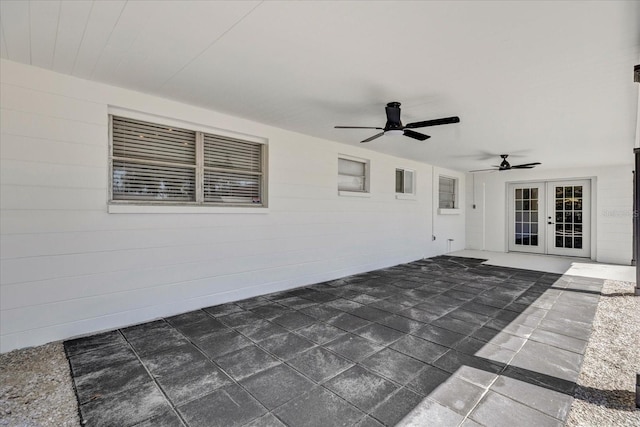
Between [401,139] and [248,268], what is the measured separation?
3185mm

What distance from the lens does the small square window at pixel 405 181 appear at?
23.6ft

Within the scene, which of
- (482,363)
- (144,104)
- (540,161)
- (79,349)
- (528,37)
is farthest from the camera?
(540,161)

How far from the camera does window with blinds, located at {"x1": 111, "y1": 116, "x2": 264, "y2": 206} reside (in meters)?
3.39

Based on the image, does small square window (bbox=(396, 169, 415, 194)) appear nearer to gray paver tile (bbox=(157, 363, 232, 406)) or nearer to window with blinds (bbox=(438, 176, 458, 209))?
window with blinds (bbox=(438, 176, 458, 209))

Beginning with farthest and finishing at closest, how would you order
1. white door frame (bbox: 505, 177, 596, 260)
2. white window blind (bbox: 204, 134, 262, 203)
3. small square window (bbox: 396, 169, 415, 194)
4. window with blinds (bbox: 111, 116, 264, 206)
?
white door frame (bbox: 505, 177, 596, 260) < small square window (bbox: 396, 169, 415, 194) < white window blind (bbox: 204, 134, 262, 203) < window with blinds (bbox: 111, 116, 264, 206)

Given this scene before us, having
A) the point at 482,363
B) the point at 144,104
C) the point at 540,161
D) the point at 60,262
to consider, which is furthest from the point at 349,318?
the point at 540,161

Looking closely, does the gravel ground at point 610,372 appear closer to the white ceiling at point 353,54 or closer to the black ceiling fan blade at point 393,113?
the white ceiling at point 353,54

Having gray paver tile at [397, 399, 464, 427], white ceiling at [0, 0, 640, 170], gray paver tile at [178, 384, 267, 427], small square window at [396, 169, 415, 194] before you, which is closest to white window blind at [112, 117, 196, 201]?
white ceiling at [0, 0, 640, 170]

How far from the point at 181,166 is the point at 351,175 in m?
3.21

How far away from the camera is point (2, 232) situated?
2.64m

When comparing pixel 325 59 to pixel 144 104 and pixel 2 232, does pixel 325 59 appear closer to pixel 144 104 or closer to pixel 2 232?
pixel 144 104

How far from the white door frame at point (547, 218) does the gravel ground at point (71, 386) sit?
19.1 ft

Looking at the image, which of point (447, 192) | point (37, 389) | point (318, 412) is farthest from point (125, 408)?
point (447, 192)

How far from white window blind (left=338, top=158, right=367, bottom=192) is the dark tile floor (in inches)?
92.2
